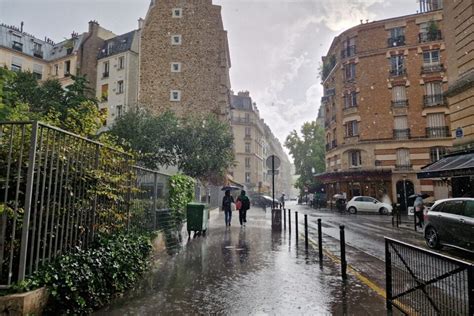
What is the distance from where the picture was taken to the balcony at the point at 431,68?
104ft

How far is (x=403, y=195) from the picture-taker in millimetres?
31828

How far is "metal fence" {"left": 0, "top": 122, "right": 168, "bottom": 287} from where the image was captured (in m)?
4.04

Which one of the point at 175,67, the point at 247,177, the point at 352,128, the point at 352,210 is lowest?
the point at 352,210

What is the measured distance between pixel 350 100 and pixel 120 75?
25450mm

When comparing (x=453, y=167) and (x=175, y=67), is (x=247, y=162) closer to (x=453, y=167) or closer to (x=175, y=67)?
(x=175, y=67)

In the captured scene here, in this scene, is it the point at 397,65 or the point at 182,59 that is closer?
the point at 397,65

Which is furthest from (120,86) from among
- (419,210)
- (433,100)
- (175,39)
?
(433,100)

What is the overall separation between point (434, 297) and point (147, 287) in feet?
13.7

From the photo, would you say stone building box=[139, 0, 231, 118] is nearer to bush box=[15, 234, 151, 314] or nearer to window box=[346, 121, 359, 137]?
window box=[346, 121, 359, 137]

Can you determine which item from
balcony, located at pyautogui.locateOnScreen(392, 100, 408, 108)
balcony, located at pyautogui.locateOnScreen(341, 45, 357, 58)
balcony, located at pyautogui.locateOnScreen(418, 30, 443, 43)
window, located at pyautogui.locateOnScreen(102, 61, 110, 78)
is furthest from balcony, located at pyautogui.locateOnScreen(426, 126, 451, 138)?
window, located at pyautogui.locateOnScreen(102, 61, 110, 78)

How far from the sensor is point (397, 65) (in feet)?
110

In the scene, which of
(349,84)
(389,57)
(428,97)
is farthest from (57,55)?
(428,97)

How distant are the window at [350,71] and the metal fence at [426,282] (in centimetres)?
3446

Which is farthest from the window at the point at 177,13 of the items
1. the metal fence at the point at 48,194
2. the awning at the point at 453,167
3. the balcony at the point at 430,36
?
the metal fence at the point at 48,194
